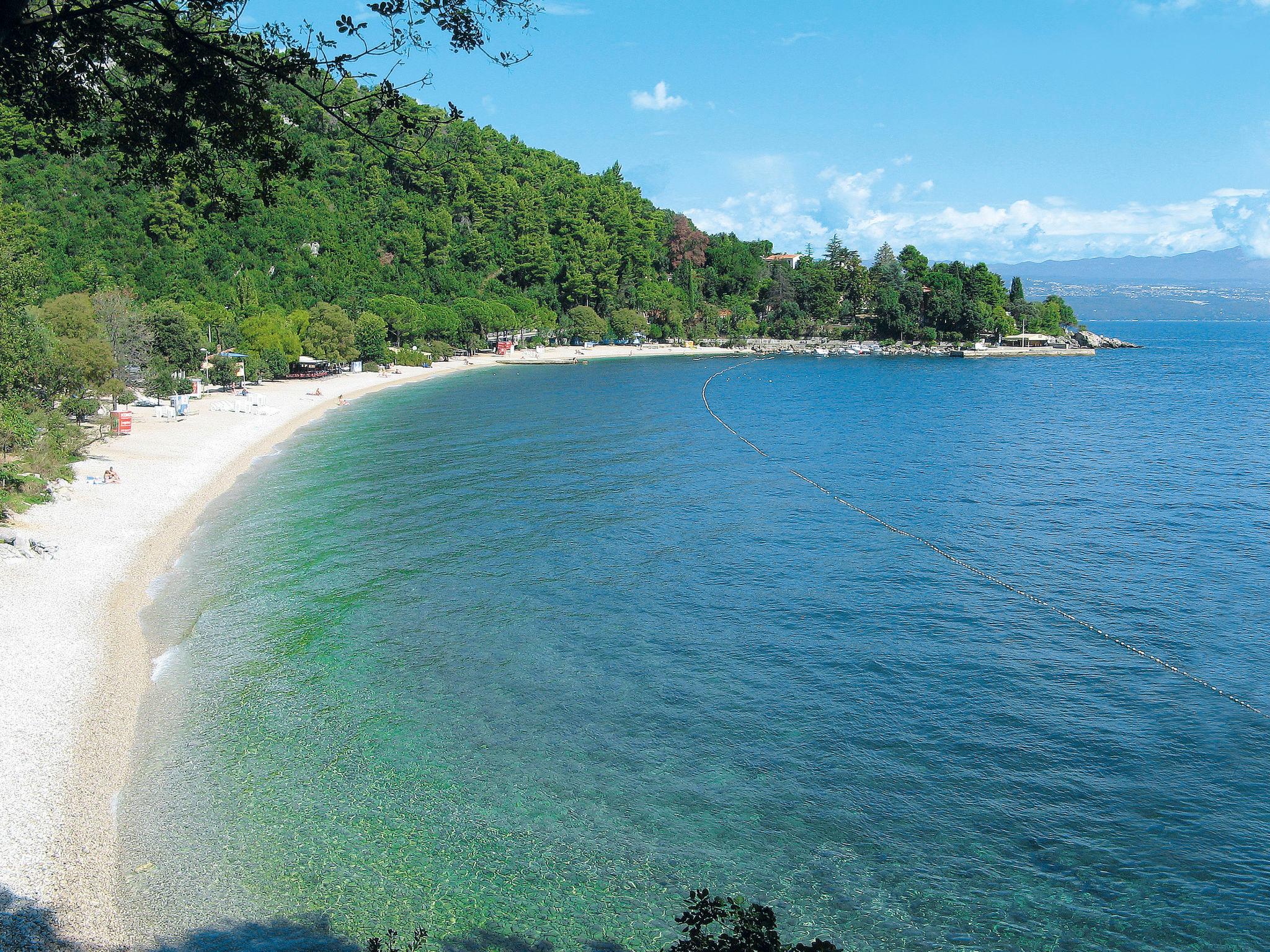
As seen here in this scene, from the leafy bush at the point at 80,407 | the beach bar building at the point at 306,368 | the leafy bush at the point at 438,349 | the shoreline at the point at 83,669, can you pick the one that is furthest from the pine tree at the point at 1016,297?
the leafy bush at the point at 80,407

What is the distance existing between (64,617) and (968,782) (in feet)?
55.4

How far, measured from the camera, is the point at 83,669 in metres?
15.5

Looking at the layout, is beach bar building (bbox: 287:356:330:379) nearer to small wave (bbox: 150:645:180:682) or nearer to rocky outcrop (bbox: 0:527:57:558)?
rocky outcrop (bbox: 0:527:57:558)

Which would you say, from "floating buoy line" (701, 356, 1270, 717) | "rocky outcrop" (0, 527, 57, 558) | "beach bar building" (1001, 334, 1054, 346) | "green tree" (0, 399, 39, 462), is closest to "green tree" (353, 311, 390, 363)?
"floating buoy line" (701, 356, 1270, 717)

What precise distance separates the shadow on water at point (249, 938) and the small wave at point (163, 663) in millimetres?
6525

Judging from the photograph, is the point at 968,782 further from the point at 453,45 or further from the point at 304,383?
the point at 304,383

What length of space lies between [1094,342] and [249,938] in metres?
144

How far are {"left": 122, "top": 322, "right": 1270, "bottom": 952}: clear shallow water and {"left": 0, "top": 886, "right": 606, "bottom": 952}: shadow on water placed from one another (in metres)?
0.21

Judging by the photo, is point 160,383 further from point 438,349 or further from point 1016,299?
point 1016,299

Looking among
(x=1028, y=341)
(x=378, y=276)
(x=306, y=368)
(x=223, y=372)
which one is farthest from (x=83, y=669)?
(x=1028, y=341)

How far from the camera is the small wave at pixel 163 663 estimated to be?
16000 millimetres

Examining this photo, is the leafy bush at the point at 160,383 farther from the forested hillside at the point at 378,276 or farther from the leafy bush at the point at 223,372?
the leafy bush at the point at 223,372

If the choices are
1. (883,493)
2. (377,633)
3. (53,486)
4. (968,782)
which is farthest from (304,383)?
(968,782)

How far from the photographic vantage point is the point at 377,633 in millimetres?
18297
